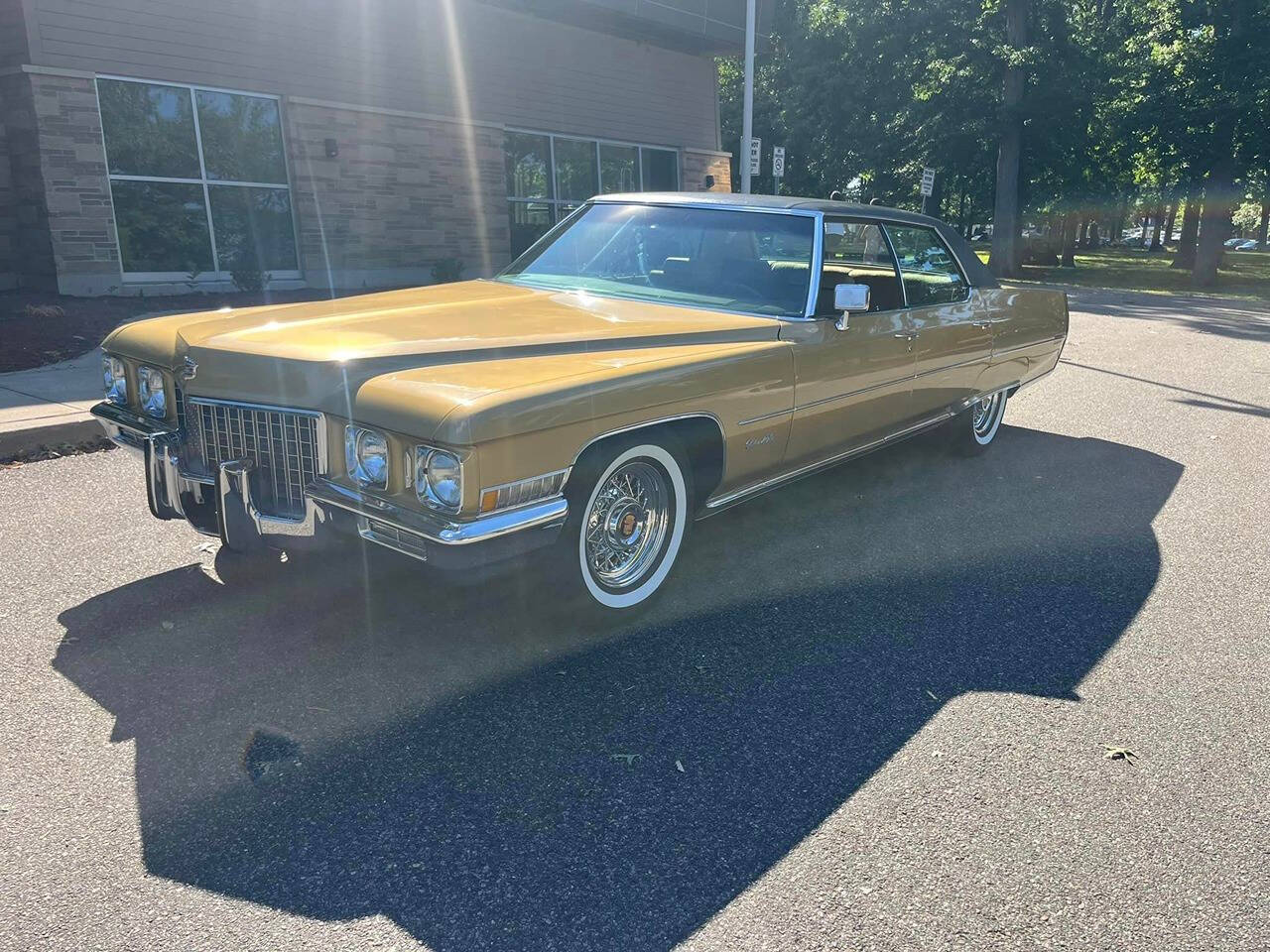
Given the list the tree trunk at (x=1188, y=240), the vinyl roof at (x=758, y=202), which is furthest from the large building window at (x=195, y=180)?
the tree trunk at (x=1188, y=240)

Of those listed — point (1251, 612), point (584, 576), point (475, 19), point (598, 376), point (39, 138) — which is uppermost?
point (475, 19)

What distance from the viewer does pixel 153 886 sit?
2260 millimetres

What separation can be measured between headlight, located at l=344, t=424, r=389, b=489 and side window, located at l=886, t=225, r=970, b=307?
3.25 m

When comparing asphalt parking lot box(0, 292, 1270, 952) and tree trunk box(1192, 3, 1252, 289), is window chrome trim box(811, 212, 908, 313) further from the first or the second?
tree trunk box(1192, 3, 1252, 289)

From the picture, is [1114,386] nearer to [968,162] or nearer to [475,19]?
[475,19]

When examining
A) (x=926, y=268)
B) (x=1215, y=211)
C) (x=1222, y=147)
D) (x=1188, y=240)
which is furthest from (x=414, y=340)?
(x=1188, y=240)

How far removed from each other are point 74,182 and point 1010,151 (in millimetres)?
23231

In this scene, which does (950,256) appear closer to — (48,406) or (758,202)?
(758,202)

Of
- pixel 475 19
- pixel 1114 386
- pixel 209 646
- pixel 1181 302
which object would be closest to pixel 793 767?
pixel 209 646

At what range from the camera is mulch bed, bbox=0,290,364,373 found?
332 inches

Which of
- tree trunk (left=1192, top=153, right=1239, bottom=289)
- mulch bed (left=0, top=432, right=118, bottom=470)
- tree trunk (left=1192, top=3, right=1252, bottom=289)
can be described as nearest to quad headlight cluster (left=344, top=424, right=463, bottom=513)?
mulch bed (left=0, top=432, right=118, bottom=470)

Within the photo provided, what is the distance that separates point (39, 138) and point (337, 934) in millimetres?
11771

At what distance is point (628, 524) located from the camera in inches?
145

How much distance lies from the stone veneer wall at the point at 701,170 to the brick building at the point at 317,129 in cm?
78
